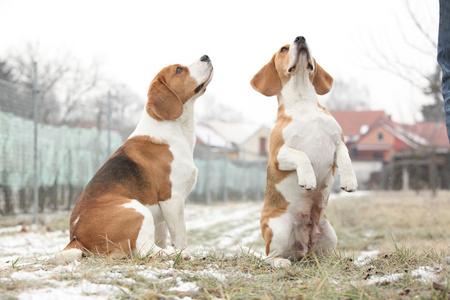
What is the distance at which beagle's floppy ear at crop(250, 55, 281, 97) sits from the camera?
3.98 meters

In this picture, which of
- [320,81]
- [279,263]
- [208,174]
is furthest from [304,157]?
[208,174]

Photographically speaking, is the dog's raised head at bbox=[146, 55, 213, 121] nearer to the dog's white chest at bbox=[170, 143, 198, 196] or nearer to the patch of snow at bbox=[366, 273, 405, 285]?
the dog's white chest at bbox=[170, 143, 198, 196]

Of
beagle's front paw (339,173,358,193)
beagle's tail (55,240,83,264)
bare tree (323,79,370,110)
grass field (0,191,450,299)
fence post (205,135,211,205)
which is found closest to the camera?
grass field (0,191,450,299)

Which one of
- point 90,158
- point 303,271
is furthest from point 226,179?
point 303,271

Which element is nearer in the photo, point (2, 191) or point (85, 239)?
point (85, 239)

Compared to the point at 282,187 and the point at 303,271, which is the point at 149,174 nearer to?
the point at 282,187

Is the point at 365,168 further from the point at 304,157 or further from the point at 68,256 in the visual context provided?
the point at 68,256

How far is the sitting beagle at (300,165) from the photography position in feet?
11.7

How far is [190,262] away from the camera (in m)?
3.07

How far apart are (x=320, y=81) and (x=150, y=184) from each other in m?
1.72

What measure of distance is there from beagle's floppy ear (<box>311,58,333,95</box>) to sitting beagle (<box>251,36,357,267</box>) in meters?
0.10

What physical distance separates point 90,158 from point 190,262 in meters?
7.38

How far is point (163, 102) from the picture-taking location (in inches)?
160

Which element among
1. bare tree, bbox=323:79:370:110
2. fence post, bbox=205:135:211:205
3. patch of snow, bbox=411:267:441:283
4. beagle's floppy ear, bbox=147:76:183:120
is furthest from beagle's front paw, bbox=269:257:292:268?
bare tree, bbox=323:79:370:110
